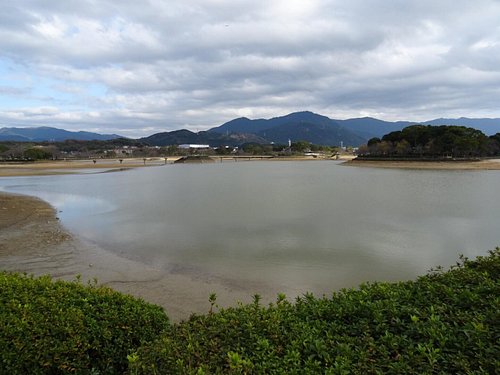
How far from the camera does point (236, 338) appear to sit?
3.02 meters

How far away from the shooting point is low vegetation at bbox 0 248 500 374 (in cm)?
251

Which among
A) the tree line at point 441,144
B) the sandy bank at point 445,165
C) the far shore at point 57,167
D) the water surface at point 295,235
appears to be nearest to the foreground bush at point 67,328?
the water surface at point 295,235

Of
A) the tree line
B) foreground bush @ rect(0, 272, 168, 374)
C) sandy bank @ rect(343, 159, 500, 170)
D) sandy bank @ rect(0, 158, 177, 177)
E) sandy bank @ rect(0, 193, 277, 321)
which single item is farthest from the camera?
the tree line

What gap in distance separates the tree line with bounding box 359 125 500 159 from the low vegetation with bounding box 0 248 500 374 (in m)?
85.3

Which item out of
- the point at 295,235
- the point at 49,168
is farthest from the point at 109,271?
the point at 49,168

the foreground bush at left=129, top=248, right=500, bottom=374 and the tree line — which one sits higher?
the tree line

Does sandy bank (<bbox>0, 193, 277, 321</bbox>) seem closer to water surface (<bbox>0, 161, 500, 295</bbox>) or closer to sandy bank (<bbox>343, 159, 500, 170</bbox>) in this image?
water surface (<bbox>0, 161, 500, 295</bbox>)

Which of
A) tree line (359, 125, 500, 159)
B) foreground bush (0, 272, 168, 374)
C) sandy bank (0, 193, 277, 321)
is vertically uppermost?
tree line (359, 125, 500, 159)

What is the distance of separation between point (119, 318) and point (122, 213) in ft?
58.6

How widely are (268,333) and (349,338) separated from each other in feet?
2.22

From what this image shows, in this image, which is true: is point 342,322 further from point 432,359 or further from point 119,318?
point 119,318

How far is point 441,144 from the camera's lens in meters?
79.8

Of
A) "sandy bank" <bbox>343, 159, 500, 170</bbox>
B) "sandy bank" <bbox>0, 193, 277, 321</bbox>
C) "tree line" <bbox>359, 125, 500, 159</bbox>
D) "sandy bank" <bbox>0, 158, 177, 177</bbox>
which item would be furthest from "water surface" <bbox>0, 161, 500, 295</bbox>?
"tree line" <bbox>359, 125, 500, 159</bbox>

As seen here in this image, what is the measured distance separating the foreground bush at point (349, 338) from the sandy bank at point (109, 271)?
4.16 m
